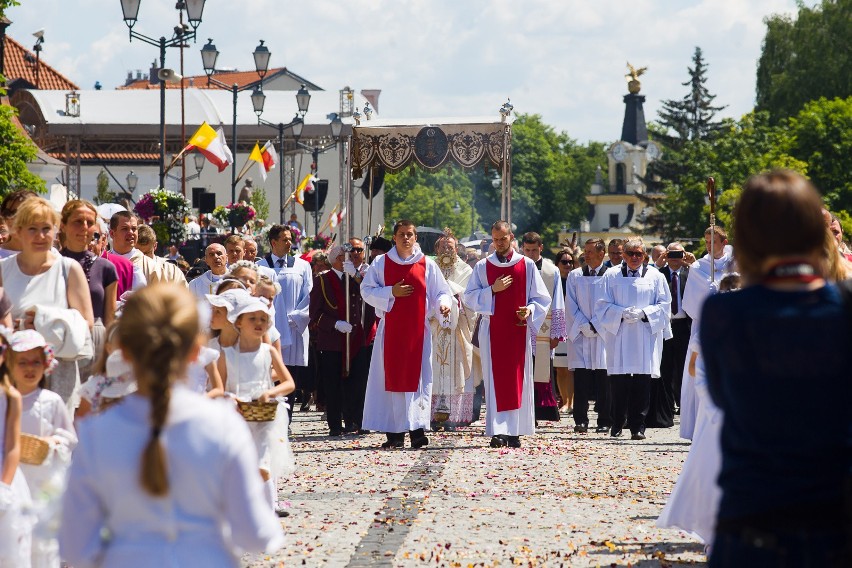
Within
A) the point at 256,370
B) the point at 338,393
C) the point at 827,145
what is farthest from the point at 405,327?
the point at 827,145

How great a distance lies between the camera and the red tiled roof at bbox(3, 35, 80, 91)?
85.9 m

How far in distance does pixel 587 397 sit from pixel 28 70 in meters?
75.8

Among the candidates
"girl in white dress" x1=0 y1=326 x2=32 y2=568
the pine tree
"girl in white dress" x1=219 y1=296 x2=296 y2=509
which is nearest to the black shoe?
"girl in white dress" x1=219 y1=296 x2=296 y2=509

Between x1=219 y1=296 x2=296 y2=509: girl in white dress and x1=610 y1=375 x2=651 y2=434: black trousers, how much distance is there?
25.4 ft

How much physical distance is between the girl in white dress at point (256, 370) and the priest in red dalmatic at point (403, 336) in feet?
20.1

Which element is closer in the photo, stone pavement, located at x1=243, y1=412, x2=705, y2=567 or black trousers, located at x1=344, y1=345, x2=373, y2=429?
stone pavement, located at x1=243, y1=412, x2=705, y2=567

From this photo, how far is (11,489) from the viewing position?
5.95 m

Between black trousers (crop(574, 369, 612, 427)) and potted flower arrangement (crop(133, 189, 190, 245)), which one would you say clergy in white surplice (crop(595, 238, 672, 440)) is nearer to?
black trousers (crop(574, 369, 612, 427))

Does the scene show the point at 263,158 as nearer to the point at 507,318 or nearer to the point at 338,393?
the point at 338,393

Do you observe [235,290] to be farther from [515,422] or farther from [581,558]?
[515,422]

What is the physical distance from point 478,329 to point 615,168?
15160 cm

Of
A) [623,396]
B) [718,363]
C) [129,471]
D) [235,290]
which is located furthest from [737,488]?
[623,396]

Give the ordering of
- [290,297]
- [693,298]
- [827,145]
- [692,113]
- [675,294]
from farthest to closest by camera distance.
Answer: [692,113] → [827,145] → [675,294] → [290,297] → [693,298]

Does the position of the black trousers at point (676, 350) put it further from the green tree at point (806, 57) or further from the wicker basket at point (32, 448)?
the green tree at point (806, 57)
